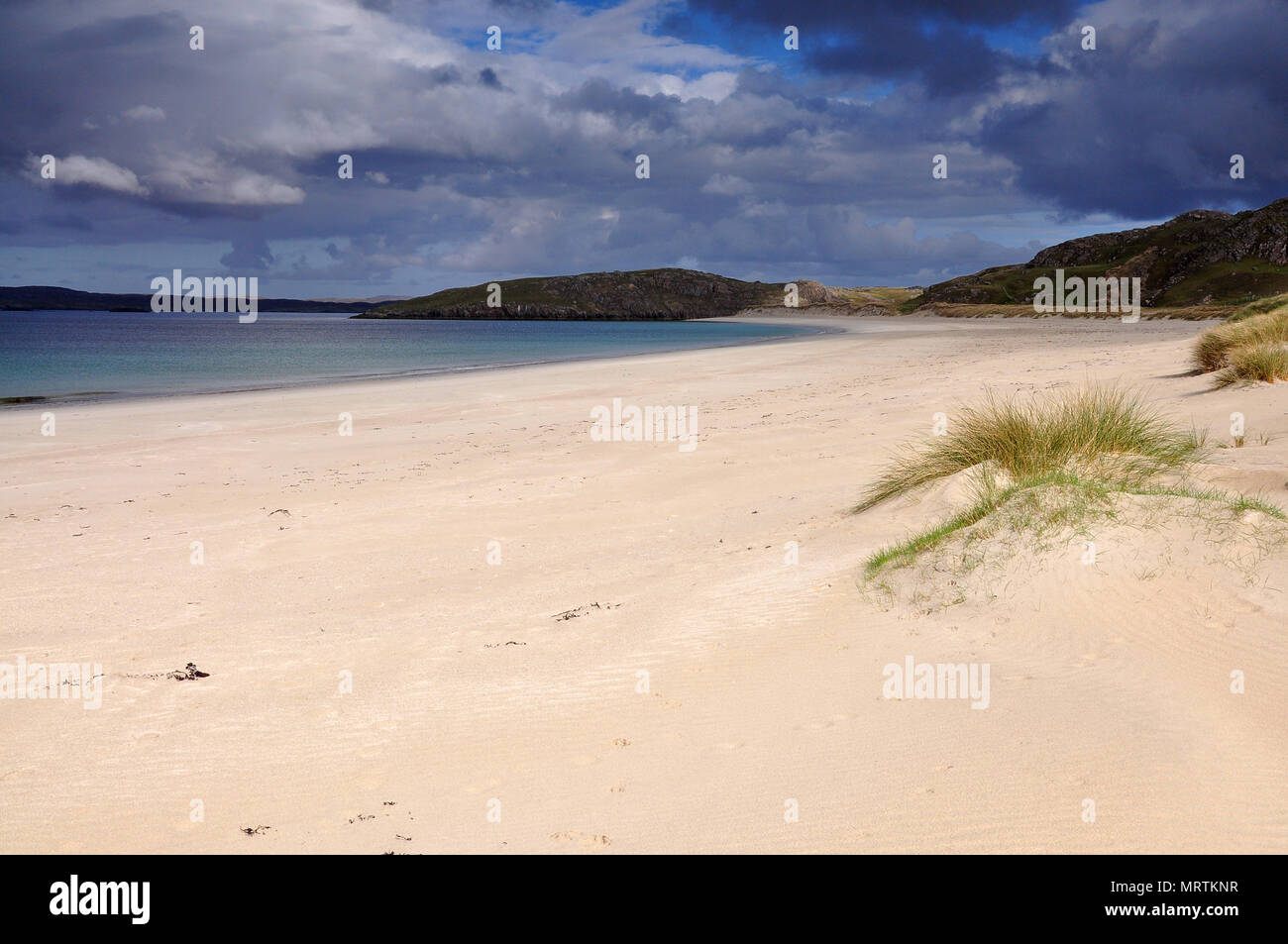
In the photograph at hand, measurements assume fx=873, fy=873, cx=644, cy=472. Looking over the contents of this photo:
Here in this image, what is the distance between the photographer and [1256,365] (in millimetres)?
13227

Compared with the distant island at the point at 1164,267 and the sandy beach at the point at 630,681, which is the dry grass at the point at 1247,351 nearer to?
the sandy beach at the point at 630,681

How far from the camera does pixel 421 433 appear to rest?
54.7 ft

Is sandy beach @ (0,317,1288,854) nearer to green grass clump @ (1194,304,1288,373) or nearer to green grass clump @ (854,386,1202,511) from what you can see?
green grass clump @ (854,386,1202,511)

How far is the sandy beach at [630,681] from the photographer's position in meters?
3.61

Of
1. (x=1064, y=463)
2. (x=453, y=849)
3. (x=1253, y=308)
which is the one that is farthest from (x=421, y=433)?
(x=1253, y=308)

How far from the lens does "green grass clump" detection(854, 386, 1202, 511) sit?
7.07 metres

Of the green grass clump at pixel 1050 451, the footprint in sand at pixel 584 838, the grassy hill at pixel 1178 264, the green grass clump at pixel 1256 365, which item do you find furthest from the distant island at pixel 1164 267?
the footprint in sand at pixel 584 838

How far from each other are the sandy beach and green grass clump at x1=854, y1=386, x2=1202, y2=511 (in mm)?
481

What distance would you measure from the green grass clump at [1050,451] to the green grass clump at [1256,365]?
6.13 meters

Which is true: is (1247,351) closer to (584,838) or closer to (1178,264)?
(584,838)

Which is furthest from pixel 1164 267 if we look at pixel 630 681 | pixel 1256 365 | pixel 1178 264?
pixel 630 681

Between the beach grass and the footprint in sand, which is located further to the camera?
the beach grass

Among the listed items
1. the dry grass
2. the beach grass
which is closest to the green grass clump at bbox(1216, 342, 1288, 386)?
the dry grass
